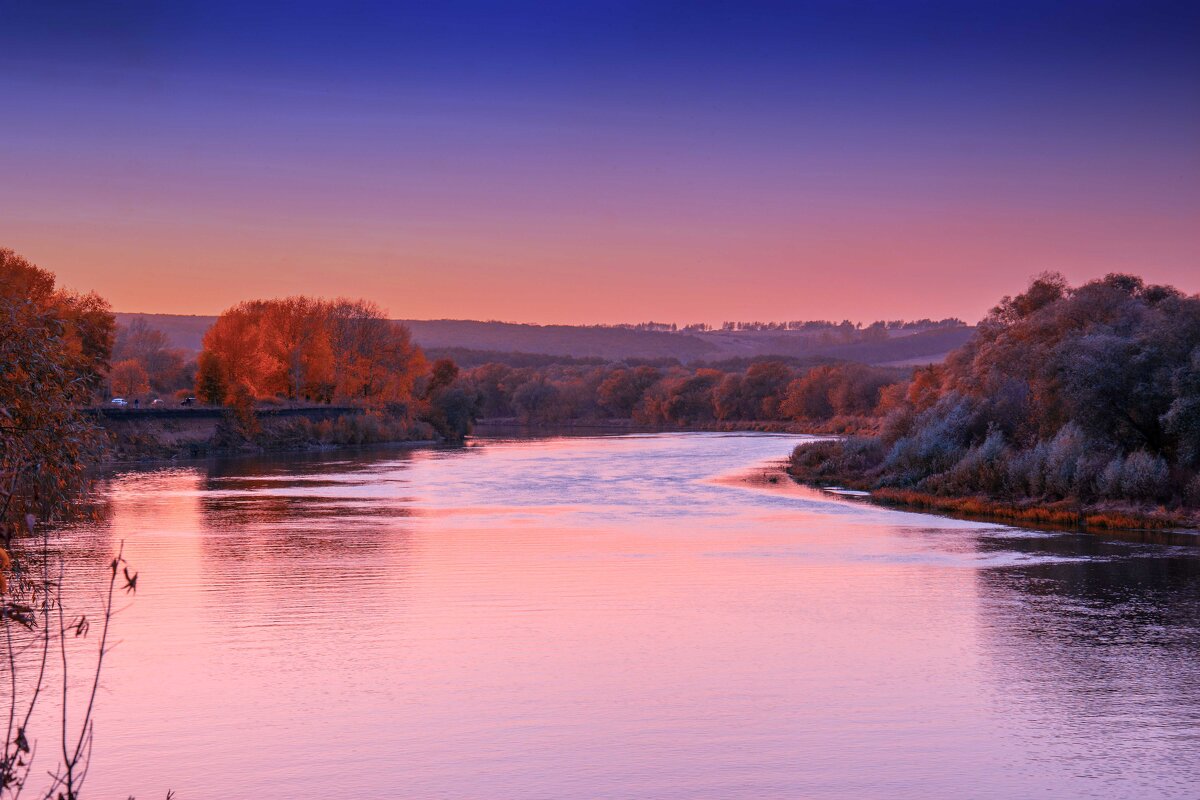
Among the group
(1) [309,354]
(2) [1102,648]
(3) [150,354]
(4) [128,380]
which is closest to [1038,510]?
(2) [1102,648]

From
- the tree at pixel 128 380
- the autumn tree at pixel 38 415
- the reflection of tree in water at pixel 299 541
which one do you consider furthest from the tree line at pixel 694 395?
the autumn tree at pixel 38 415

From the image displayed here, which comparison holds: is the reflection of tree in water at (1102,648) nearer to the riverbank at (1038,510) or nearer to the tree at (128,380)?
the riverbank at (1038,510)

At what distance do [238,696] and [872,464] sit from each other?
3249 cm

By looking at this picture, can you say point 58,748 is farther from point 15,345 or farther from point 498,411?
point 498,411

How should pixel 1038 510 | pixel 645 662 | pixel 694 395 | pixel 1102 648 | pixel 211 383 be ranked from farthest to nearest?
pixel 694 395
pixel 211 383
pixel 1038 510
pixel 1102 648
pixel 645 662

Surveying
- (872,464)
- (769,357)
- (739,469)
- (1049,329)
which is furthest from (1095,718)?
(769,357)

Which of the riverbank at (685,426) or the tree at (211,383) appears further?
the riverbank at (685,426)

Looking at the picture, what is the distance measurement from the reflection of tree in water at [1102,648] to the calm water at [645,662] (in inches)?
2.3

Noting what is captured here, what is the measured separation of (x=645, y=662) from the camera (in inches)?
584

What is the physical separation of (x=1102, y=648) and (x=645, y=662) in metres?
5.98

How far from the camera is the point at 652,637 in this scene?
16266 mm

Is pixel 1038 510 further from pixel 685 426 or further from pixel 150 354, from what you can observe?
pixel 150 354

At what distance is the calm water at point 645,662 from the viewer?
35.4 feet

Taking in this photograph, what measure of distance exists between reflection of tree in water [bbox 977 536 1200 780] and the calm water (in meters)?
0.06
